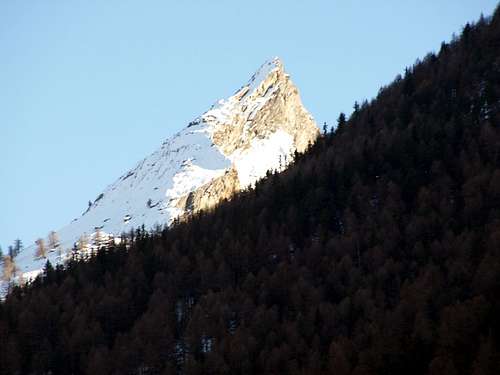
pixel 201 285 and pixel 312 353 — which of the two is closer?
pixel 312 353

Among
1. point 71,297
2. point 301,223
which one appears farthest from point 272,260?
point 71,297

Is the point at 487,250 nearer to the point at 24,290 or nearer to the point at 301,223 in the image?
the point at 301,223

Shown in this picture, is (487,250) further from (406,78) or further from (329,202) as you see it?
(406,78)

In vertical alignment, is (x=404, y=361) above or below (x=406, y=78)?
below

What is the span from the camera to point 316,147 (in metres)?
159

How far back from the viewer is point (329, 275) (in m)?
105

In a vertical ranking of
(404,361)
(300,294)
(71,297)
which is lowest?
(404,361)

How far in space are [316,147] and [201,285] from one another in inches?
2124

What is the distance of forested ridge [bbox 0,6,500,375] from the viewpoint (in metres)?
83.6

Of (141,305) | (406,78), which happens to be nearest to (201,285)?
(141,305)

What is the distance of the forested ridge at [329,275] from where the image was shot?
8356 cm

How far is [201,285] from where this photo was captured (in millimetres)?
114250

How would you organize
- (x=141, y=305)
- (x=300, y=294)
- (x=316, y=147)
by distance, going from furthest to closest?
(x=316, y=147), (x=141, y=305), (x=300, y=294)

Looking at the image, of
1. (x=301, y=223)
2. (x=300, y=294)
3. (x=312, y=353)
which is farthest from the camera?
(x=301, y=223)
